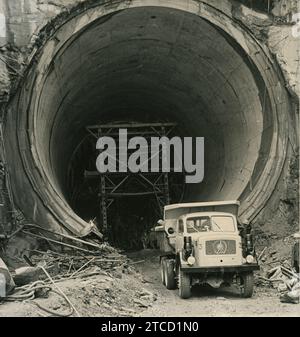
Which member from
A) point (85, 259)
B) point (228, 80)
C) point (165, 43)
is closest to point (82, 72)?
point (165, 43)

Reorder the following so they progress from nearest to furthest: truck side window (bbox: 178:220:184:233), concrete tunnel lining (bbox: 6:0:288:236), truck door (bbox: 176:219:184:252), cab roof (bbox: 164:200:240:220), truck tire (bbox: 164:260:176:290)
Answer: truck door (bbox: 176:219:184:252)
truck tire (bbox: 164:260:176:290)
truck side window (bbox: 178:220:184:233)
cab roof (bbox: 164:200:240:220)
concrete tunnel lining (bbox: 6:0:288:236)

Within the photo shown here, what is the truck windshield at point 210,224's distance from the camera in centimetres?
1005

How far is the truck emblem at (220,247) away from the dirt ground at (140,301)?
0.72 metres

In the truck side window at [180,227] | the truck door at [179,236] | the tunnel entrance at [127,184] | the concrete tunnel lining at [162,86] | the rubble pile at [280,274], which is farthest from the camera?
the tunnel entrance at [127,184]

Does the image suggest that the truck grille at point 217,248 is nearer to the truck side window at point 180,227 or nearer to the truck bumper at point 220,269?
the truck bumper at point 220,269

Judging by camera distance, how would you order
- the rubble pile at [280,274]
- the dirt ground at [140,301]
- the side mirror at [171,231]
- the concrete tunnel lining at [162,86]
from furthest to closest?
1. the concrete tunnel lining at [162,86]
2. the side mirror at [171,231]
3. the rubble pile at [280,274]
4. the dirt ground at [140,301]

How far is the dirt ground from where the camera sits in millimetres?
→ 7812

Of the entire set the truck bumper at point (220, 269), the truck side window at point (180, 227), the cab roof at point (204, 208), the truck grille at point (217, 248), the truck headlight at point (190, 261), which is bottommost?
the truck bumper at point (220, 269)

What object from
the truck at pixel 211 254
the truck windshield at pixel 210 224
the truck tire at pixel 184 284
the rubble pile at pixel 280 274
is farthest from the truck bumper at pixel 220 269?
the truck windshield at pixel 210 224

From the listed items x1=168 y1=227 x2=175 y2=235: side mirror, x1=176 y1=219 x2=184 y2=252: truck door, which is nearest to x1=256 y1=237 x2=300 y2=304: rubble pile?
x1=176 y1=219 x2=184 y2=252: truck door

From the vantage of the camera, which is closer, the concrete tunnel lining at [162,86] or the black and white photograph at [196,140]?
the black and white photograph at [196,140]

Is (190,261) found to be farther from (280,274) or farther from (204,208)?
(280,274)

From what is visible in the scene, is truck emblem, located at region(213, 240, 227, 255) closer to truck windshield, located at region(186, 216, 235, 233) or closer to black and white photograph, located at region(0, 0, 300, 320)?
black and white photograph, located at region(0, 0, 300, 320)

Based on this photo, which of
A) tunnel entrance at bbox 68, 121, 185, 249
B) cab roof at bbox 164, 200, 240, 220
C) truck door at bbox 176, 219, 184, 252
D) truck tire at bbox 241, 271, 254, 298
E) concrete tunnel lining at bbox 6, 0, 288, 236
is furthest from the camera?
tunnel entrance at bbox 68, 121, 185, 249
